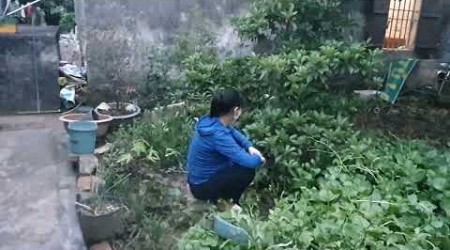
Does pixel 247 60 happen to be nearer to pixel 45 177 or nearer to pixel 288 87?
pixel 288 87

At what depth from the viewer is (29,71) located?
267 inches

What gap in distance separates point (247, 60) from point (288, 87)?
559mm

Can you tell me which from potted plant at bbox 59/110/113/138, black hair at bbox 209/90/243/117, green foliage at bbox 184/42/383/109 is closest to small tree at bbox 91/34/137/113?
potted plant at bbox 59/110/113/138

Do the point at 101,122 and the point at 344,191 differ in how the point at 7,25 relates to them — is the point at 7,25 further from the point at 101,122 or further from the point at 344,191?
the point at 344,191

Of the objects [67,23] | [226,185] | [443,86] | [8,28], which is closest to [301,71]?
[226,185]

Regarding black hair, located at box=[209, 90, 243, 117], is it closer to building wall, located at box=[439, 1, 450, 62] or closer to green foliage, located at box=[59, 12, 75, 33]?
building wall, located at box=[439, 1, 450, 62]

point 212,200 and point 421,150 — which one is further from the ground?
point 421,150

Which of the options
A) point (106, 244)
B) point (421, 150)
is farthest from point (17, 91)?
point (421, 150)

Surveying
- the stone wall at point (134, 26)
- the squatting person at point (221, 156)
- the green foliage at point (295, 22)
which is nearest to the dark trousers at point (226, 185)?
the squatting person at point (221, 156)

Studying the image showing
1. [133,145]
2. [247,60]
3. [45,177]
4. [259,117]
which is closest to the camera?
[259,117]

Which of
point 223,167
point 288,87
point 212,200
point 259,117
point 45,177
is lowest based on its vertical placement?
point 45,177

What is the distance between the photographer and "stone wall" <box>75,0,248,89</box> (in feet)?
20.7

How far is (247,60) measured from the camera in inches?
158

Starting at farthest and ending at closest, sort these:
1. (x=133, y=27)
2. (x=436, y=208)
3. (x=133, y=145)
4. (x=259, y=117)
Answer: (x=133, y=27) < (x=133, y=145) < (x=259, y=117) < (x=436, y=208)
